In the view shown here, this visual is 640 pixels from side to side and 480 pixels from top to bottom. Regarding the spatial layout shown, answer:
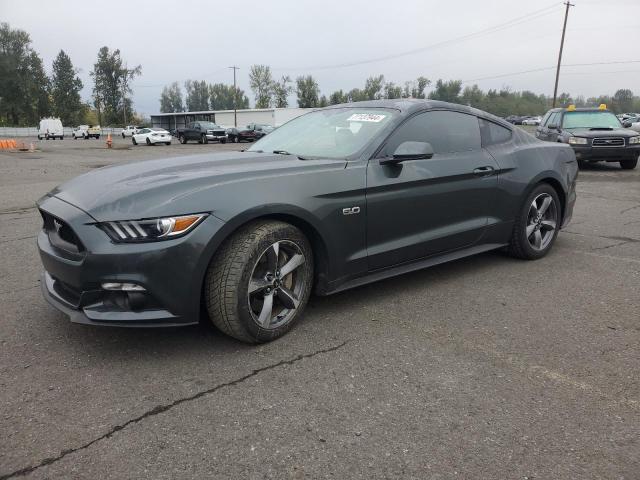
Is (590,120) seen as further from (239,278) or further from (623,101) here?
(623,101)

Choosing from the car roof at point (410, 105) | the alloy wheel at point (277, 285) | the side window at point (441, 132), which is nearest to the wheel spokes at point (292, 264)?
the alloy wheel at point (277, 285)

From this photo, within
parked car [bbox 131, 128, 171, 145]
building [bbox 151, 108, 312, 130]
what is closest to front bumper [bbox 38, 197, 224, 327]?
parked car [bbox 131, 128, 171, 145]

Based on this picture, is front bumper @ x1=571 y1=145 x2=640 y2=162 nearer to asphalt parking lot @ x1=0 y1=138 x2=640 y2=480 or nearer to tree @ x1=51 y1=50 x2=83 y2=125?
asphalt parking lot @ x1=0 y1=138 x2=640 y2=480

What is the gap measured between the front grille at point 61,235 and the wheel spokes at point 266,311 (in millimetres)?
1032

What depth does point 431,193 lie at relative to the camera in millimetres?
3688

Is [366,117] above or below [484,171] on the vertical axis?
above

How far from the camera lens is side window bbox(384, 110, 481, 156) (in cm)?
364

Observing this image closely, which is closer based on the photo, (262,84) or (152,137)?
(152,137)

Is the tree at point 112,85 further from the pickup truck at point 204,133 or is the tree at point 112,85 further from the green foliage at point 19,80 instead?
the pickup truck at point 204,133

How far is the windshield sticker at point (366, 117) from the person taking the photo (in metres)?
3.74

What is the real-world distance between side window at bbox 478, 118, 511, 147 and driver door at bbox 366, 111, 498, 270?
0.27 ft

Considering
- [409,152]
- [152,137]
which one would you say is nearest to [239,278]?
[409,152]

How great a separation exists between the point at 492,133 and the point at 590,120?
10.4 metres

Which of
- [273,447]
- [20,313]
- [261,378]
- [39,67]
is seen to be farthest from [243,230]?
[39,67]
